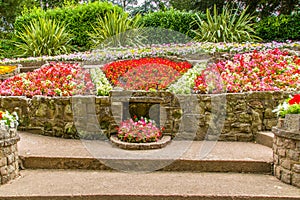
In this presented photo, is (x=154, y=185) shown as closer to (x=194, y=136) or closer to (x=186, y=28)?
(x=194, y=136)

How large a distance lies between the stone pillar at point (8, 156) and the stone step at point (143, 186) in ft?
0.28

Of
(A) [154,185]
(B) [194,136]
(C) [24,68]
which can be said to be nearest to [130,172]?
(A) [154,185]

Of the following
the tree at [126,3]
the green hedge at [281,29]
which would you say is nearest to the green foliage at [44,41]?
the green hedge at [281,29]

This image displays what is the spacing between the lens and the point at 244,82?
5.12 metres

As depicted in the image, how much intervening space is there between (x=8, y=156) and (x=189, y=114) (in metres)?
2.29

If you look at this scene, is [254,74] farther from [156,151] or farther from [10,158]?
[10,158]

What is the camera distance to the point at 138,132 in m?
4.11

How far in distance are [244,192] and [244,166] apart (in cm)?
60

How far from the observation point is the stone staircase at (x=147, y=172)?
9.55 ft

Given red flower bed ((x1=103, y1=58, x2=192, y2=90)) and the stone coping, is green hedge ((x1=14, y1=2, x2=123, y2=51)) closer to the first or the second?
red flower bed ((x1=103, y1=58, x2=192, y2=90))

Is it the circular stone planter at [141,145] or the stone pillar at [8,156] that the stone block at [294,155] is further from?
the stone pillar at [8,156]

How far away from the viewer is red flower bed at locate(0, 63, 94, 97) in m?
5.18

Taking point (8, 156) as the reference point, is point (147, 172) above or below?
below

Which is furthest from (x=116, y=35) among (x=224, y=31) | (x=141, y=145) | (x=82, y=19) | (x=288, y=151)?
(x=288, y=151)
